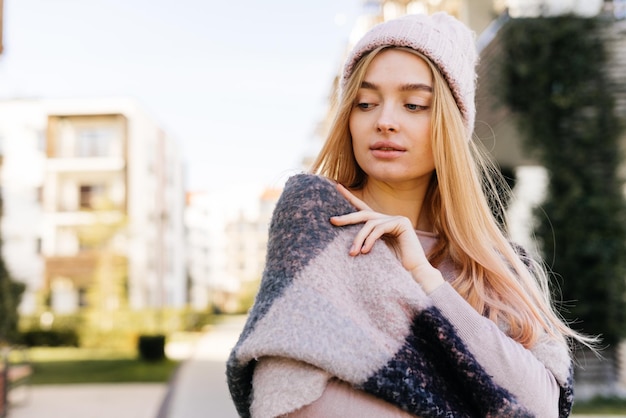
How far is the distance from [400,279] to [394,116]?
35cm

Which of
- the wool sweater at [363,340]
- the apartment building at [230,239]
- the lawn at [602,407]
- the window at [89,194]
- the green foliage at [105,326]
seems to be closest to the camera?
the wool sweater at [363,340]

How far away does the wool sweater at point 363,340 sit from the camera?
1259 mm

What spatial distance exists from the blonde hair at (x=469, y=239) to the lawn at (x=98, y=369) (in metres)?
13.4

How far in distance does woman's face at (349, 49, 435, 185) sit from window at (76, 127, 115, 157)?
37017 millimetres

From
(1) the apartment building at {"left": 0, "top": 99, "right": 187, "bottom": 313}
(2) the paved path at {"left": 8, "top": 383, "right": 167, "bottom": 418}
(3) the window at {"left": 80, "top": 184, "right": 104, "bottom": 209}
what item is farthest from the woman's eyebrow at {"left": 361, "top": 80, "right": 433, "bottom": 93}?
(3) the window at {"left": 80, "top": 184, "right": 104, "bottom": 209}

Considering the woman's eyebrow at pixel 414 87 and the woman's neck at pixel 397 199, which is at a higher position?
the woman's eyebrow at pixel 414 87

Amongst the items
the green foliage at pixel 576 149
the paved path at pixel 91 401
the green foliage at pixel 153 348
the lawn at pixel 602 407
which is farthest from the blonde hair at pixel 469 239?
the green foliage at pixel 153 348

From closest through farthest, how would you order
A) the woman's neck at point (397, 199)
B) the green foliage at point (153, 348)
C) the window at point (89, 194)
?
the woman's neck at point (397, 199), the green foliage at point (153, 348), the window at point (89, 194)

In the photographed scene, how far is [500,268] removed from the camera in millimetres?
1507

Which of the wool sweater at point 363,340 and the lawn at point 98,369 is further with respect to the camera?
the lawn at point 98,369

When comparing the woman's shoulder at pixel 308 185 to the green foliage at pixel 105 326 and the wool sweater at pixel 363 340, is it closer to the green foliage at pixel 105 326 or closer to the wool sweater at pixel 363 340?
the wool sweater at pixel 363 340

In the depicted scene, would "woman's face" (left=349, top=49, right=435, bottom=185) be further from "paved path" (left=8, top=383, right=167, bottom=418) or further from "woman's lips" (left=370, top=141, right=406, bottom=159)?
"paved path" (left=8, top=383, right=167, bottom=418)

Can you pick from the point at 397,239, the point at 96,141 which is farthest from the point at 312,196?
the point at 96,141

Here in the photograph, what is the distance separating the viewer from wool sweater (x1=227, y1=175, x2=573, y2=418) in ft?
4.13
